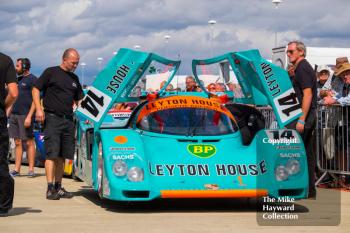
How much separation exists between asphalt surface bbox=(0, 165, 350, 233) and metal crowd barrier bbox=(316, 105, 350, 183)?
149 cm

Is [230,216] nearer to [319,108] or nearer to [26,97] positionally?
[319,108]

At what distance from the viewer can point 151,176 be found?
27.7 feet

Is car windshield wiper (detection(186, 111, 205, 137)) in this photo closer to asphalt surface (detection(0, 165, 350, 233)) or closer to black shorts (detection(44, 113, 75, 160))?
asphalt surface (detection(0, 165, 350, 233))

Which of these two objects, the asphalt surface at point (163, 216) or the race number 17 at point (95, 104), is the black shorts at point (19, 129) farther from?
the race number 17 at point (95, 104)

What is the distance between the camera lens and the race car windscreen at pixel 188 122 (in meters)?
9.36

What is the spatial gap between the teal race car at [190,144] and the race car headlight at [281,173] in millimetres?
11

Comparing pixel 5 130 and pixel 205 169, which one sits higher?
pixel 5 130

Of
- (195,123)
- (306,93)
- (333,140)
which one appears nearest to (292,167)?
(195,123)

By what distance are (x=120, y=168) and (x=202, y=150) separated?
3.33ft

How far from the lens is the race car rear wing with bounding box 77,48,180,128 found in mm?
9602

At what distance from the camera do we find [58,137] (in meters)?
10.1

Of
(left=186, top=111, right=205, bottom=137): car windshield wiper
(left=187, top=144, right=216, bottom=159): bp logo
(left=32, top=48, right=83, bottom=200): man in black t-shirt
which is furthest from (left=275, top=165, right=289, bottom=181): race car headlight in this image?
(left=32, top=48, right=83, bottom=200): man in black t-shirt

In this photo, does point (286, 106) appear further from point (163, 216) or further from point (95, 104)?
point (95, 104)

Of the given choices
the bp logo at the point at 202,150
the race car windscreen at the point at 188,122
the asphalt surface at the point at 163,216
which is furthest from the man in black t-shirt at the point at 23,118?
the bp logo at the point at 202,150
